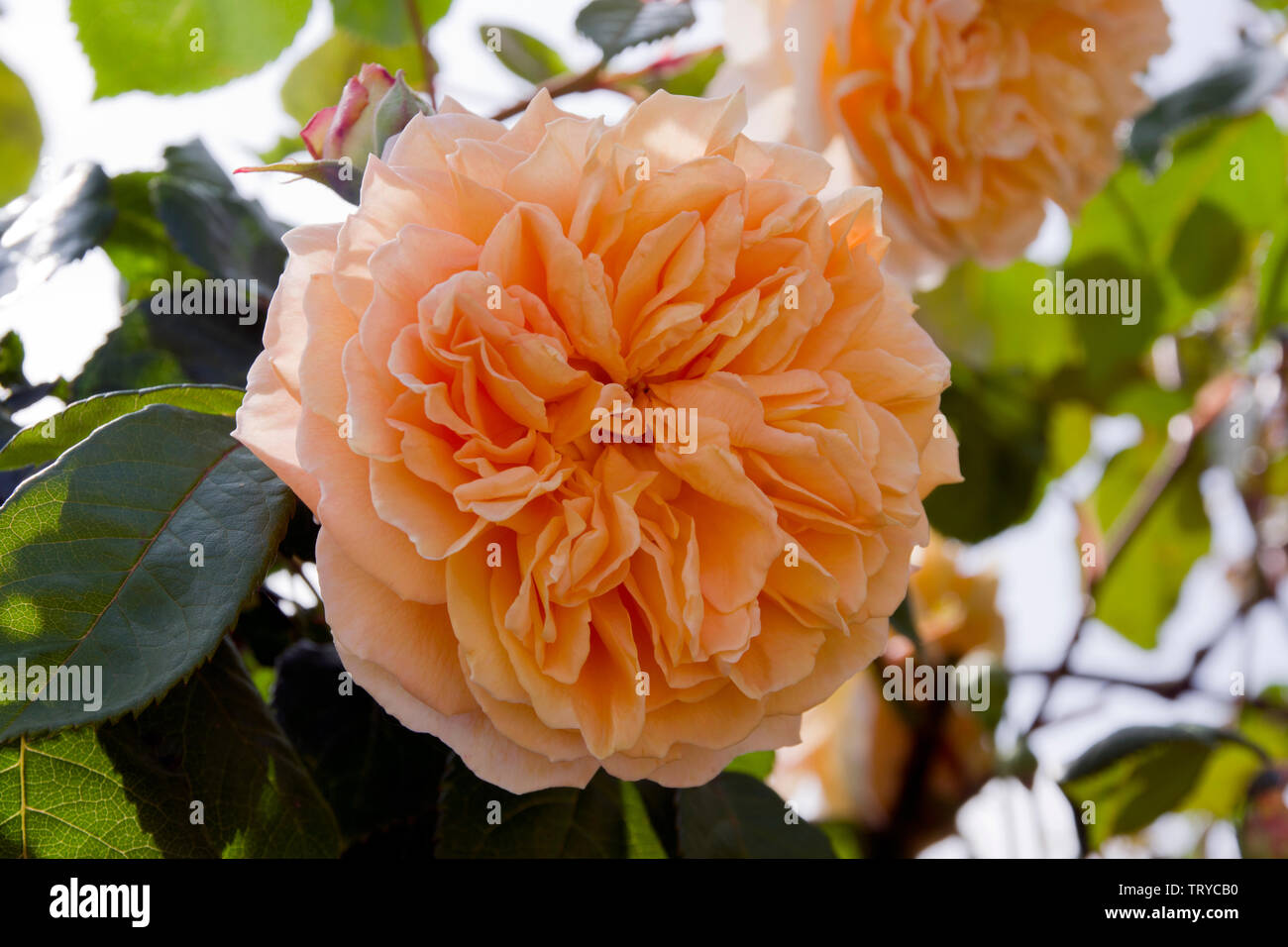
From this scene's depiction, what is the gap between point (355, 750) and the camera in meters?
0.58

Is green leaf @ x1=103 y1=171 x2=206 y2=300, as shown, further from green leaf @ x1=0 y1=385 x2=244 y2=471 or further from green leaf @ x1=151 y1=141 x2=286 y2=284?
green leaf @ x1=0 y1=385 x2=244 y2=471

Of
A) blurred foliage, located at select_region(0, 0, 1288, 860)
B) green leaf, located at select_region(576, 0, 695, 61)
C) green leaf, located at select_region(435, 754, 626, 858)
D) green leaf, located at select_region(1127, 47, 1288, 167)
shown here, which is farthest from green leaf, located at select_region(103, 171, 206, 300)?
green leaf, located at select_region(1127, 47, 1288, 167)

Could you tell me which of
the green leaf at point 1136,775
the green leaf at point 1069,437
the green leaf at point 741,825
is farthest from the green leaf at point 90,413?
the green leaf at point 1069,437

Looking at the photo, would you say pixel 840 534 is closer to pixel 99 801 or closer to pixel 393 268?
pixel 393 268

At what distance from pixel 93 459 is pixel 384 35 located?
1.51ft

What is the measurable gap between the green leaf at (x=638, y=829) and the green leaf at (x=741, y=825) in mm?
22

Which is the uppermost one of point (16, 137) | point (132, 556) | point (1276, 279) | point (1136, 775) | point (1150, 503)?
point (16, 137)

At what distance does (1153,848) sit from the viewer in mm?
1524

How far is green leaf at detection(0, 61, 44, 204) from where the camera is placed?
90 cm

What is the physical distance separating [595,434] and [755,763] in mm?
374

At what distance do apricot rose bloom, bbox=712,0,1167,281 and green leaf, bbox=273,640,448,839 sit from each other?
1.58ft

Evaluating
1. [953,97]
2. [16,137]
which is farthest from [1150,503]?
[16,137]

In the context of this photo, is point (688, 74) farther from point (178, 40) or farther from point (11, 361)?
point (11, 361)

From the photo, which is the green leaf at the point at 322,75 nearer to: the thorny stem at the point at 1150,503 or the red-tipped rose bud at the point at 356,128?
the red-tipped rose bud at the point at 356,128
